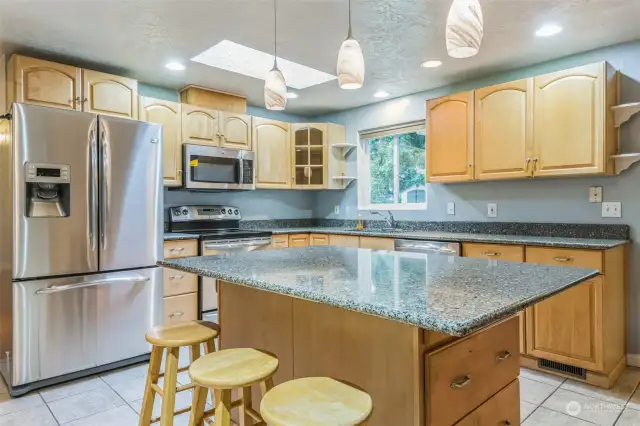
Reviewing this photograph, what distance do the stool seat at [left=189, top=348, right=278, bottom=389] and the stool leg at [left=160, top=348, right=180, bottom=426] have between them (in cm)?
30

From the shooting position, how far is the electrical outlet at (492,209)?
3.58 m

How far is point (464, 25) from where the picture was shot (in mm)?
1330

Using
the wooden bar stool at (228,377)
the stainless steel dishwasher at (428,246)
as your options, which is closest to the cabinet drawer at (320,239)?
the stainless steel dishwasher at (428,246)

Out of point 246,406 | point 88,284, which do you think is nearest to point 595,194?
point 246,406

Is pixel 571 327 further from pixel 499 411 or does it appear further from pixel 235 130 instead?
pixel 235 130

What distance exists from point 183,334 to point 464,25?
159 cm

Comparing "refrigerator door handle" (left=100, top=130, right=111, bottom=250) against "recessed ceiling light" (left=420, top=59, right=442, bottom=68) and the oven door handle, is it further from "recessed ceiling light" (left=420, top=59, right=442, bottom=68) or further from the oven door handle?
Answer: "recessed ceiling light" (left=420, top=59, right=442, bottom=68)

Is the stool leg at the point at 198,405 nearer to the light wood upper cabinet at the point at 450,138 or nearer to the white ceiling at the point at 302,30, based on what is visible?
the white ceiling at the point at 302,30

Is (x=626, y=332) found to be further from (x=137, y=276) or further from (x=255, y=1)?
(x=137, y=276)

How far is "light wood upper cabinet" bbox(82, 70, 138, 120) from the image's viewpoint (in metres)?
3.11

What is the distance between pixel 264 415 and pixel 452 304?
57 centimetres

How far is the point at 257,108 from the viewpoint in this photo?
15.5 feet

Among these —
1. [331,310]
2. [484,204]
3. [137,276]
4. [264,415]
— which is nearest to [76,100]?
[137,276]

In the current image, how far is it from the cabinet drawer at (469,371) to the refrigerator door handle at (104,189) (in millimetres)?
2442
